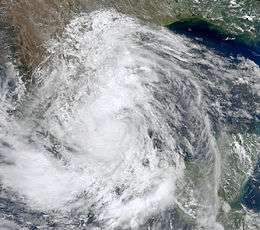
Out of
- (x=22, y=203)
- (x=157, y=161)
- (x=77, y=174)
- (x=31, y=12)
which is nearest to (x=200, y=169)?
(x=157, y=161)

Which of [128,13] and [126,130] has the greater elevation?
[128,13]

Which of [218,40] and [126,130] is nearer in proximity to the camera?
[126,130]

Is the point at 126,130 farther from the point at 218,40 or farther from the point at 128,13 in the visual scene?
the point at 218,40

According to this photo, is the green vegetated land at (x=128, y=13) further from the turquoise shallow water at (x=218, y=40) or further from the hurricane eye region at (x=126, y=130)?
the hurricane eye region at (x=126, y=130)

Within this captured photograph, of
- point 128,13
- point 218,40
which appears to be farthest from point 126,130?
point 218,40

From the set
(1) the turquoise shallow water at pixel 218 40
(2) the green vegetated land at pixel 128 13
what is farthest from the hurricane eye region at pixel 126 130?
(2) the green vegetated land at pixel 128 13

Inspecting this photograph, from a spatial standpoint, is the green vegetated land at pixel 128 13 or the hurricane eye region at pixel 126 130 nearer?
the hurricane eye region at pixel 126 130

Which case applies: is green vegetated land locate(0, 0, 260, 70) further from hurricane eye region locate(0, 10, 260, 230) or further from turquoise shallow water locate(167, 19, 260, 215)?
hurricane eye region locate(0, 10, 260, 230)

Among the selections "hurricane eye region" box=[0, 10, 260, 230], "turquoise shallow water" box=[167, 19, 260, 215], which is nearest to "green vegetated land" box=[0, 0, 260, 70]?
"turquoise shallow water" box=[167, 19, 260, 215]

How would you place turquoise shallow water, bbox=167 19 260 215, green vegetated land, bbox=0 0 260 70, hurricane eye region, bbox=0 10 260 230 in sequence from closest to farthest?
hurricane eye region, bbox=0 10 260 230 → green vegetated land, bbox=0 0 260 70 → turquoise shallow water, bbox=167 19 260 215

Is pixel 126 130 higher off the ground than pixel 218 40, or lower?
lower
